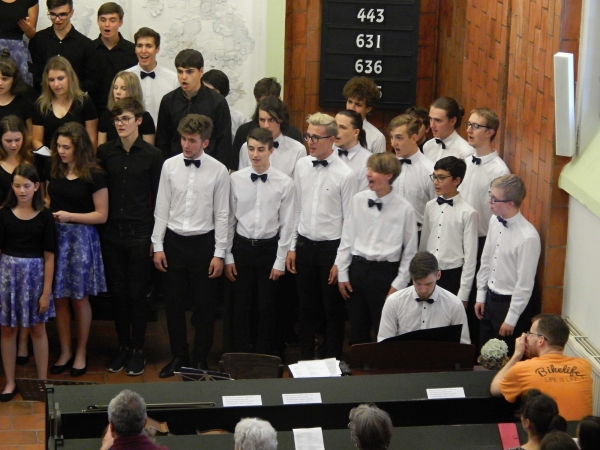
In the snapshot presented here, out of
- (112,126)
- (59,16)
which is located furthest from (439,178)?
(59,16)

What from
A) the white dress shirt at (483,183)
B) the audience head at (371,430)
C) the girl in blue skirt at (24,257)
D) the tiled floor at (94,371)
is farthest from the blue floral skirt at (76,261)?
the audience head at (371,430)

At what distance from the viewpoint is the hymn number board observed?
8.56m

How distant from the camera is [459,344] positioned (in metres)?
5.48

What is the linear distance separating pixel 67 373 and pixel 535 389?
139 inches

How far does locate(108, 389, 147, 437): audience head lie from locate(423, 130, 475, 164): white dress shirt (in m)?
3.40

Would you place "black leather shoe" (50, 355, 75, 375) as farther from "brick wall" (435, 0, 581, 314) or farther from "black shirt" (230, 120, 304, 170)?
"brick wall" (435, 0, 581, 314)

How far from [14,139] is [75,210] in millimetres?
602

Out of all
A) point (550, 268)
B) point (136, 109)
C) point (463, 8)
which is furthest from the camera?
point (463, 8)

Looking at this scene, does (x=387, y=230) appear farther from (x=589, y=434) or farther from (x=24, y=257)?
(x=589, y=434)

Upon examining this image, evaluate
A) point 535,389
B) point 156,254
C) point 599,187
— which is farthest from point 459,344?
point 156,254

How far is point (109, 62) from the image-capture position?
25.6 ft

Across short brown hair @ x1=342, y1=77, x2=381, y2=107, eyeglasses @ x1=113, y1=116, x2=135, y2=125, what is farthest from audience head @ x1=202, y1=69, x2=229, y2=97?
eyeglasses @ x1=113, y1=116, x2=135, y2=125

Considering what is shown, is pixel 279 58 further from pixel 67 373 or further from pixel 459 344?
pixel 459 344

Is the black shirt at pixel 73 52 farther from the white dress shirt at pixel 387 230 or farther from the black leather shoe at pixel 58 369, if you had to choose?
the white dress shirt at pixel 387 230
